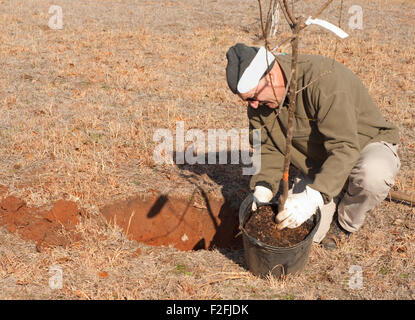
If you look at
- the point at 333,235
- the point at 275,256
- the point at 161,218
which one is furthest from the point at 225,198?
the point at 275,256

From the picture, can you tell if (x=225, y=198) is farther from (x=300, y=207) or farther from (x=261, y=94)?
(x=261, y=94)

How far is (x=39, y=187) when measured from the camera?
3.87 meters

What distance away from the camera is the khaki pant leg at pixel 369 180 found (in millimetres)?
3109

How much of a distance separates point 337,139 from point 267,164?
794 millimetres

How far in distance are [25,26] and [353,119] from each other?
863 centimetres

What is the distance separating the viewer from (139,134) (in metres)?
4.94

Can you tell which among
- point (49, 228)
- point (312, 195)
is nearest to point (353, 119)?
point (312, 195)

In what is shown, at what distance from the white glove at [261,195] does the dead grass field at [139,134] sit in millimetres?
Answer: 507

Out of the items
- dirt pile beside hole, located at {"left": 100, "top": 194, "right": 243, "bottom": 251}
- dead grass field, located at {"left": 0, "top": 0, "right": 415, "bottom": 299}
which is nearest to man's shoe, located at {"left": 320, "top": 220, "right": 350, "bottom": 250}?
dead grass field, located at {"left": 0, "top": 0, "right": 415, "bottom": 299}

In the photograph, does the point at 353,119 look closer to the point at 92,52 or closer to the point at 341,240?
the point at 341,240

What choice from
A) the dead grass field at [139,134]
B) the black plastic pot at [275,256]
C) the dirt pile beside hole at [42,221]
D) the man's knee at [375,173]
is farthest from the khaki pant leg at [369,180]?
the dirt pile beside hole at [42,221]

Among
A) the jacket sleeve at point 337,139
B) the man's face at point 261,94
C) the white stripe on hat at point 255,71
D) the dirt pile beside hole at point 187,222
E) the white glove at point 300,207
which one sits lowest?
the dirt pile beside hole at point 187,222

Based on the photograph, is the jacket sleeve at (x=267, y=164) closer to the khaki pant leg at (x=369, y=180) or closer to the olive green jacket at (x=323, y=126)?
the olive green jacket at (x=323, y=126)

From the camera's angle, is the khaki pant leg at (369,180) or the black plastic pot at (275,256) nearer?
the black plastic pot at (275,256)
